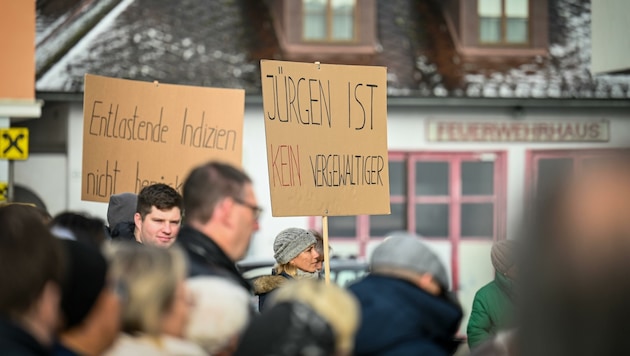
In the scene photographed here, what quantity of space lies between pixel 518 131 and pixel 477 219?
1.52m

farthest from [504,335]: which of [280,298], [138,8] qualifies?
[138,8]

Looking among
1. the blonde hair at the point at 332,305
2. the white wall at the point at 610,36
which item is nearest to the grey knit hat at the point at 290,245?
the blonde hair at the point at 332,305

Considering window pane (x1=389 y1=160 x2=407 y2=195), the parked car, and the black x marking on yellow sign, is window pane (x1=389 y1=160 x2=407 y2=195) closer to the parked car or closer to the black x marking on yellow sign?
the parked car

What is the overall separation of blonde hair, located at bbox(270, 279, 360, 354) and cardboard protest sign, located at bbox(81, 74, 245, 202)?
4.70m

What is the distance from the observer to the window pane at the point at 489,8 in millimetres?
23125

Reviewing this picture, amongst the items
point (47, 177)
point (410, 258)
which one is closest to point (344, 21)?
point (47, 177)

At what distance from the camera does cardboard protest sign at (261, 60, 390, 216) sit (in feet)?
24.2

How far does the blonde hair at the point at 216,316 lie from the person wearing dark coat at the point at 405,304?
0.53 m

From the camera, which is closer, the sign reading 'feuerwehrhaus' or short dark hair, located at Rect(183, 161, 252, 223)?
short dark hair, located at Rect(183, 161, 252, 223)

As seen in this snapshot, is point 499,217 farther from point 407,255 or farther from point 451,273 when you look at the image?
point 407,255

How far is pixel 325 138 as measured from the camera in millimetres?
7605

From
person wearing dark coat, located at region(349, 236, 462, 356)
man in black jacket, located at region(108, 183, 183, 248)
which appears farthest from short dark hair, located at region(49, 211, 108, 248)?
man in black jacket, located at region(108, 183, 183, 248)

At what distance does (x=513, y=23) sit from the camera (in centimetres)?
2311

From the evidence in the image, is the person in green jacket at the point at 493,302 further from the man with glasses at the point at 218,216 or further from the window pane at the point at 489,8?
the window pane at the point at 489,8
